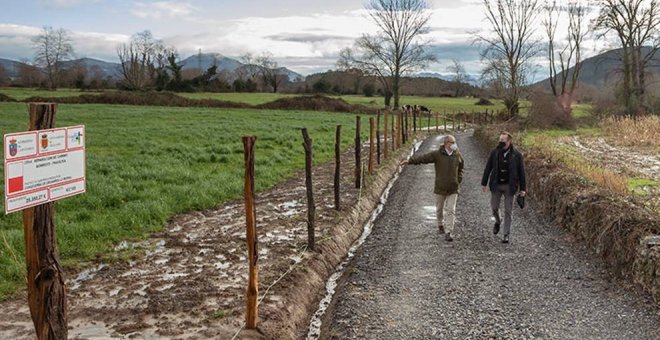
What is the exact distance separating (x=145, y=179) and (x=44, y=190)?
39.5ft

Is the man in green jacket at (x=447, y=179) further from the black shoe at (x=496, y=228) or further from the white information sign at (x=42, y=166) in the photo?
the white information sign at (x=42, y=166)

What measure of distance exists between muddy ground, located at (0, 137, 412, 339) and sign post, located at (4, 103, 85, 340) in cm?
190

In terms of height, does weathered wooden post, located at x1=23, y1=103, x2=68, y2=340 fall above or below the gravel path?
above

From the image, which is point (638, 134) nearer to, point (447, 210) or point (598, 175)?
point (598, 175)

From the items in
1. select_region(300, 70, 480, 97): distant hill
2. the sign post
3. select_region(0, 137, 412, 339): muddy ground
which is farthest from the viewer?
select_region(300, 70, 480, 97): distant hill

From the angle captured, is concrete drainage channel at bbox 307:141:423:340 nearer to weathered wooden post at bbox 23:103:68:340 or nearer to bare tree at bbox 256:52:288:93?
weathered wooden post at bbox 23:103:68:340

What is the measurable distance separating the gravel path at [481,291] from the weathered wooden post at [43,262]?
11.5 feet

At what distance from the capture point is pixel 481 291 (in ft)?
28.0

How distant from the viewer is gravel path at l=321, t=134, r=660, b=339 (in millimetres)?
7262

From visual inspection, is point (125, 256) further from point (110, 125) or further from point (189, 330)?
point (110, 125)

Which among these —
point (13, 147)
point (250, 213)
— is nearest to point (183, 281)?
point (250, 213)

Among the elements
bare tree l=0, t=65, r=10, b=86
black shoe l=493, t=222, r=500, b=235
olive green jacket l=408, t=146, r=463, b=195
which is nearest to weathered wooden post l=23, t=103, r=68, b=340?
olive green jacket l=408, t=146, r=463, b=195

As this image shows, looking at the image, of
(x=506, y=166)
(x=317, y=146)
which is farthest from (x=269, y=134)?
(x=506, y=166)

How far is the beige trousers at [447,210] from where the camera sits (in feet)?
38.0
